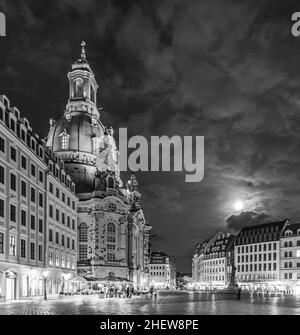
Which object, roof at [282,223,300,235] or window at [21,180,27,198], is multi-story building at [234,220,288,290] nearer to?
roof at [282,223,300,235]

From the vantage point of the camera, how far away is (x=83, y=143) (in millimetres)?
145500

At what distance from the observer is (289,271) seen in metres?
151

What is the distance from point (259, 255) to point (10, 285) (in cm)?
11822

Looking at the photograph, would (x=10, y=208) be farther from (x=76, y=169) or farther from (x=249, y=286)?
(x=249, y=286)

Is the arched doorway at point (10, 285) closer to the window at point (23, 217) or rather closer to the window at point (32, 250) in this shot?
the window at point (23, 217)

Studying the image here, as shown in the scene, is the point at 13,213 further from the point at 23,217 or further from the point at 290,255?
the point at 290,255

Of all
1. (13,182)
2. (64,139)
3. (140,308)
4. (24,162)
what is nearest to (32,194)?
(24,162)

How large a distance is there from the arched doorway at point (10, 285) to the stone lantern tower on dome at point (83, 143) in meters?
75.2

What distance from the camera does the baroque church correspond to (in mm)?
130000

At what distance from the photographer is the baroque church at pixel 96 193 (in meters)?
130

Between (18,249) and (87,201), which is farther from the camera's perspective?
(87,201)

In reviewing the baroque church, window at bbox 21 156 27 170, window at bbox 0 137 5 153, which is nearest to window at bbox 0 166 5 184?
window at bbox 0 137 5 153

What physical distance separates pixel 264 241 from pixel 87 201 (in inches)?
2482
